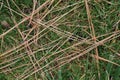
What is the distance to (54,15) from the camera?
2.11 metres

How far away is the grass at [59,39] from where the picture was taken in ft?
6.33

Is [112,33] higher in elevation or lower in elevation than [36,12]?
lower

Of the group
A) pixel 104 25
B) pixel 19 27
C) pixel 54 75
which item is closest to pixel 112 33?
pixel 104 25

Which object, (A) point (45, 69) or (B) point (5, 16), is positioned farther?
(B) point (5, 16)

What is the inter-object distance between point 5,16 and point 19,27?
123 millimetres

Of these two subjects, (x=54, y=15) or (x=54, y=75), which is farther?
(x=54, y=15)

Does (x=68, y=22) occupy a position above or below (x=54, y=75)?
above

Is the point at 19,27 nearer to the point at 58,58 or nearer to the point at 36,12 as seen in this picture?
the point at 36,12

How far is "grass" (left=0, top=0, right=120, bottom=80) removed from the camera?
1.93 m

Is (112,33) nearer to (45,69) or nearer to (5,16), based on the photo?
(45,69)

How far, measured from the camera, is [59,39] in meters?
2.03

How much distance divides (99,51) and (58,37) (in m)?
0.26

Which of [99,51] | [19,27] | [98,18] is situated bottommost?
[99,51]

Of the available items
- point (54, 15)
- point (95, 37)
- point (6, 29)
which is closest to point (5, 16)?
point (6, 29)
